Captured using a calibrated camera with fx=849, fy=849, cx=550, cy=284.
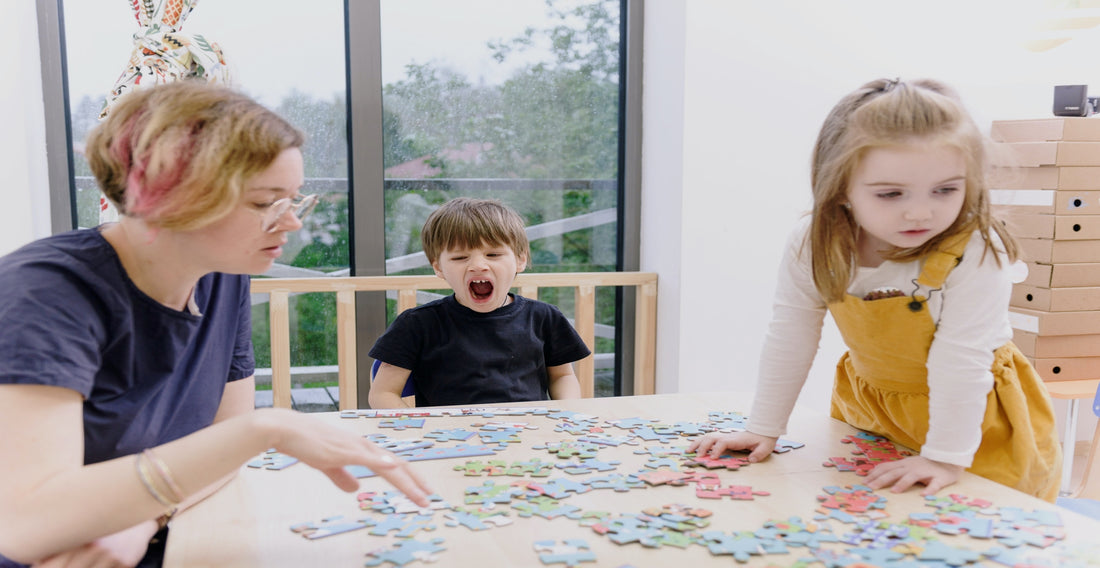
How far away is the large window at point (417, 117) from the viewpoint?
2.81 meters

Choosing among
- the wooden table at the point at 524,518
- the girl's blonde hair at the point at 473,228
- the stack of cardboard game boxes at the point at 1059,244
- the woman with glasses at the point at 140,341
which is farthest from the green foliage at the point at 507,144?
the woman with glasses at the point at 140,341

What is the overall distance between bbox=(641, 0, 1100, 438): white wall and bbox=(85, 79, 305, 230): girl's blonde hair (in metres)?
2.02

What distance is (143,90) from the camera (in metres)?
1.11

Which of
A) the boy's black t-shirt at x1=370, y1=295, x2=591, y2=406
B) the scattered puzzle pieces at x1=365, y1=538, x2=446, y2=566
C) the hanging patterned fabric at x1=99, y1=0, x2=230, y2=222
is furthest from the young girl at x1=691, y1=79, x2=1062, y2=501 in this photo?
the hanging patterned fabric at x1=99, y1=0, x2=230, y2=222

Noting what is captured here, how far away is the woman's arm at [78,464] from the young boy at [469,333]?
104 centimetres

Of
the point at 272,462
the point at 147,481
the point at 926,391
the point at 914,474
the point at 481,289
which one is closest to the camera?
the point at 147,481

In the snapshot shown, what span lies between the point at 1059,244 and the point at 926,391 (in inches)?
66.4

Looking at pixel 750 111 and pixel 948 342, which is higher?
pixel 750 111

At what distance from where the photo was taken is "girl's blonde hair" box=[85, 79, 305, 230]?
1024 millimetres

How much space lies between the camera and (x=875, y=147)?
1.28 meters

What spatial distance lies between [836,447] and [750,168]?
1.69m

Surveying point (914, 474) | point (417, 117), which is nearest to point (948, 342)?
point (914, 474)

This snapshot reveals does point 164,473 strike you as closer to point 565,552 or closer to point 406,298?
point 565,552

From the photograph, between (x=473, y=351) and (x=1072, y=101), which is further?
(x=1072, y=101)
